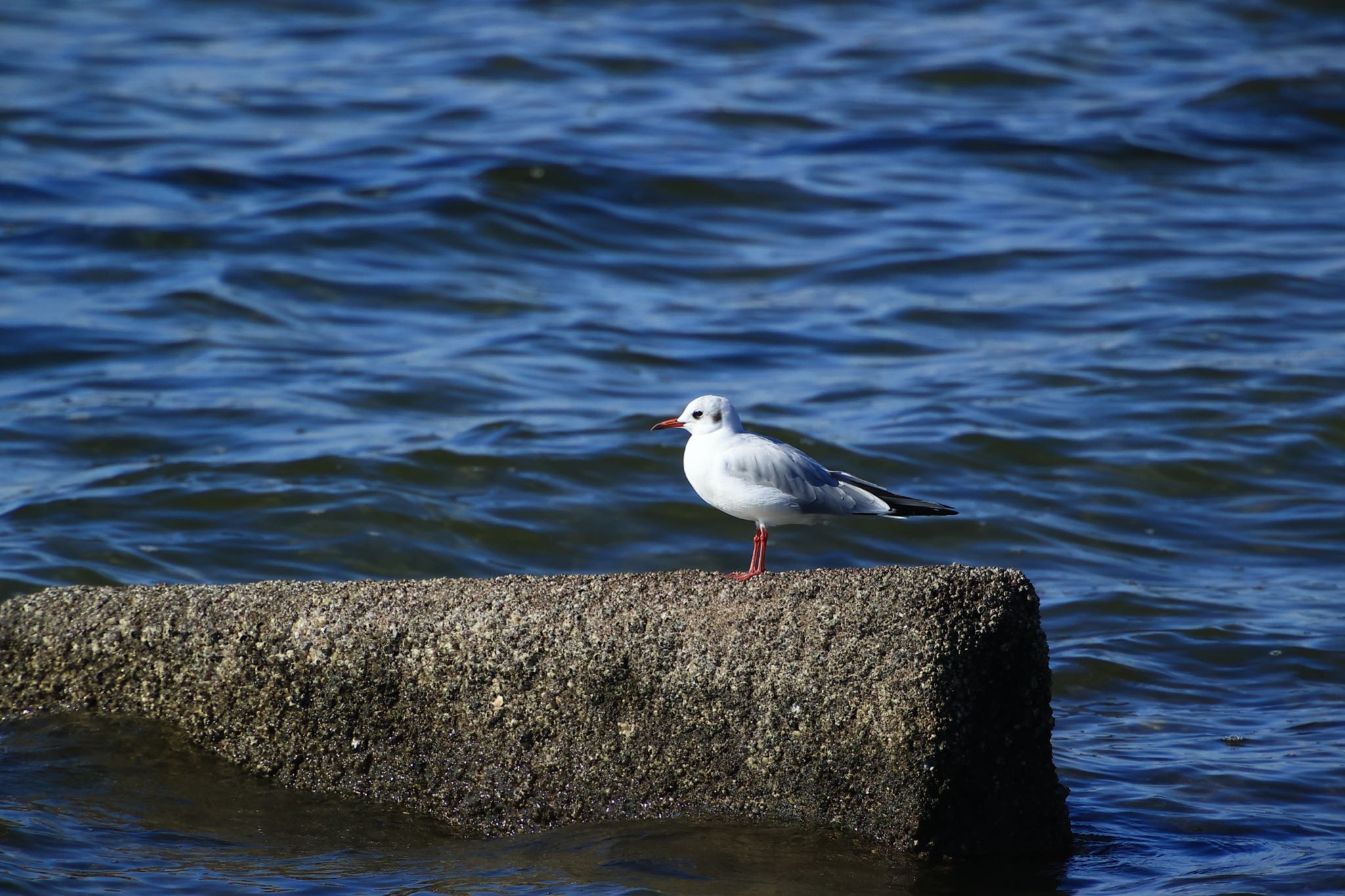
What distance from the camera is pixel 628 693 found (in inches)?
175

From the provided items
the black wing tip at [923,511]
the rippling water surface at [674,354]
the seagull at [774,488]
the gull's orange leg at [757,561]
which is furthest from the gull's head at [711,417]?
the rippling water surface at [674,354]

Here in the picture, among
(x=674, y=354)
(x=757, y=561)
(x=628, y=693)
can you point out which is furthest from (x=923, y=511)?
(x=674, y=354)

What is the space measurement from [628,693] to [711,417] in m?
1.04

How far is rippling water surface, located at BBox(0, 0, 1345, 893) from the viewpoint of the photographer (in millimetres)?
4961

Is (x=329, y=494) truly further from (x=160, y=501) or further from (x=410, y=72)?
(x=410, y=72)

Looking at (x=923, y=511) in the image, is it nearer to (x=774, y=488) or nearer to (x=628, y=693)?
(x=774, y=488)

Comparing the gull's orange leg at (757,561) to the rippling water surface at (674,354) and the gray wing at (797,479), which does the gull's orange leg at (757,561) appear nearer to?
the gray wing at (797,479)

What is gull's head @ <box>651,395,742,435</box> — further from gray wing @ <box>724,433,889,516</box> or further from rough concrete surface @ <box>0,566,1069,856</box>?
rough concrete surface @ <box>0,566,1069,856</box>

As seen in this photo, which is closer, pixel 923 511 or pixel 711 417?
pixel 923 511

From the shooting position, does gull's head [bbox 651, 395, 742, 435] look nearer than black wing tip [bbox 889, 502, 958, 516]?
No

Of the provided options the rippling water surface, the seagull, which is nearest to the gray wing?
the seagull

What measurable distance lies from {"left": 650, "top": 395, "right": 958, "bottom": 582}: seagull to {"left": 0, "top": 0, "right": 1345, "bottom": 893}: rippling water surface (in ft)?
3.25

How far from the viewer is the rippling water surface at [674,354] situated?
4.96 meters

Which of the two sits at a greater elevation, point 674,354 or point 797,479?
point 674,354
